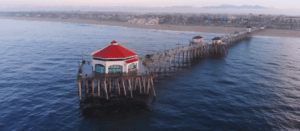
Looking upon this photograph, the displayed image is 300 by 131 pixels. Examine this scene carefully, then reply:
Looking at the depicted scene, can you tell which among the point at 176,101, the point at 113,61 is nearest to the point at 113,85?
the point at 113,61

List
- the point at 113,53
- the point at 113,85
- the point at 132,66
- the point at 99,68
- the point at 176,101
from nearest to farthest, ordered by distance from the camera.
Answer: the point at 176,101, the point at 99,68, the point at 113,53, the point at 132,66, the point at 113,85

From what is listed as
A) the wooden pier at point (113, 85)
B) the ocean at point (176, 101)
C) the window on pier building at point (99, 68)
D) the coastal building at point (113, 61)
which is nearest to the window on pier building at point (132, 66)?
the coastal building at point (113, 61)

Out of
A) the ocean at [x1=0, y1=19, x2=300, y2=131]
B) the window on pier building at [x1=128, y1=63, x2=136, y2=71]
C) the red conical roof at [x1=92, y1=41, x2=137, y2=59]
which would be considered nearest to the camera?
the ocean at [x1=0, y1=19, x2=300, y2=131]

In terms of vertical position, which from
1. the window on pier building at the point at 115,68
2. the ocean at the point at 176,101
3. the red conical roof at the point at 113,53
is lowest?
the ocean at the point at 176,101

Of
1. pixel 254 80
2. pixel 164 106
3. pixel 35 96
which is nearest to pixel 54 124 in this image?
pixel 35 96

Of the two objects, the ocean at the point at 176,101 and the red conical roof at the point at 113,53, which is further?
the red conical roof at the point at 113,53

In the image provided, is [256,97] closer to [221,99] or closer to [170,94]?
[221,99]

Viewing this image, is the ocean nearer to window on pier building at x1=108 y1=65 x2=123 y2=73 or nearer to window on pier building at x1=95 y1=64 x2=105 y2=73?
window on pier building at x1=95 y1=64 x2=105 y2=73

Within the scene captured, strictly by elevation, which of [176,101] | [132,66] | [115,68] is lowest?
[176,101]

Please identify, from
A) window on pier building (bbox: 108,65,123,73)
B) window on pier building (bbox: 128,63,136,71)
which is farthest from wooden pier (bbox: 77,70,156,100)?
window on pier building (bbox: 128,63,136,71)

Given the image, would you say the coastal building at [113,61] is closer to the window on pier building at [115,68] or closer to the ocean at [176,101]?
the window on pier building at [115,68]

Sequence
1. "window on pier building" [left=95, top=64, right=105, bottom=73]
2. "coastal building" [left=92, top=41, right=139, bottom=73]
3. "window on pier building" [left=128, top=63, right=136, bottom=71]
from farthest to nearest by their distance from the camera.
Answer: "window on pier building" [left=128, top=63, right=136, bottom=71] < "window on pier building" [left=95, top=64, right=105, bottom=73] < "coastal building" [left=92, top=41, right=139, bottom=73]

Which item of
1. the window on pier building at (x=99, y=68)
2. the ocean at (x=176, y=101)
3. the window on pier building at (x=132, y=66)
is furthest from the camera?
the window on pier building at (x=132, y=66)

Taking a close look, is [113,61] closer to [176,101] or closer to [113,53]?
[113,53]
